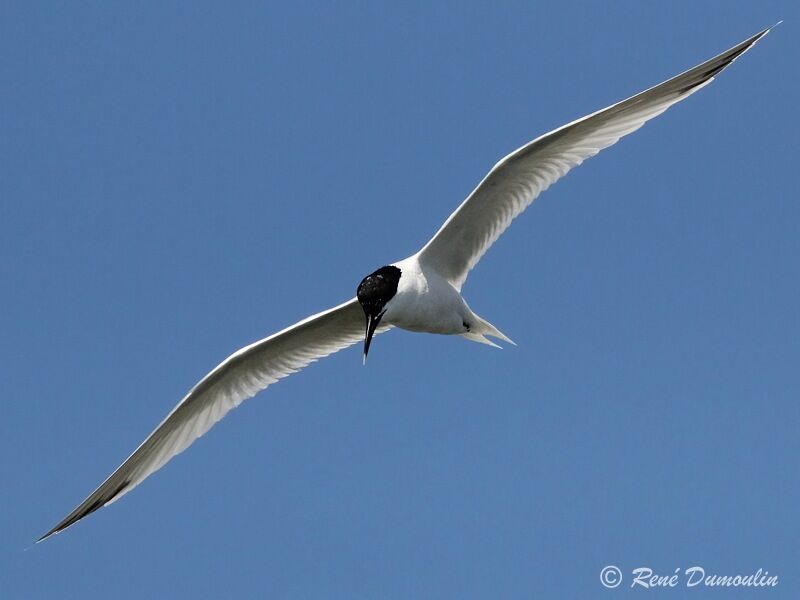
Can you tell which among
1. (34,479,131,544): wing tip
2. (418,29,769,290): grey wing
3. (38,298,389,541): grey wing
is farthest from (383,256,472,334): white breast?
(34,479,131,544): wing tip

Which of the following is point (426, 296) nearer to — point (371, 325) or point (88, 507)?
point (371, 325)

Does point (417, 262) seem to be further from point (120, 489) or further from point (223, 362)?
point (120, 489)

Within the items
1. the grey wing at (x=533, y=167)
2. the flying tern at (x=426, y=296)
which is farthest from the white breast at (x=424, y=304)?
the grey wing at (x=533, y=167)

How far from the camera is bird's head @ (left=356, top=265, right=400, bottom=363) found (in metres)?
11.5

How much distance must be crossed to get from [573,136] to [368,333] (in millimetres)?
2700

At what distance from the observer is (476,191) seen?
38.8 ft

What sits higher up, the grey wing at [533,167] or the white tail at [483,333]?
the grey wing at [533,167]

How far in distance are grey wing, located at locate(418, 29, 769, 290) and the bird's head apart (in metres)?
0.70

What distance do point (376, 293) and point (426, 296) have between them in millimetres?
603

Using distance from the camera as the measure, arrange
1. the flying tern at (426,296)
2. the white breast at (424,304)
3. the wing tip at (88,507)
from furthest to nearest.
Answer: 1. the wing tip at (88,507)
2. the white breast at (424,304)
3. the flying tern at (426,296)

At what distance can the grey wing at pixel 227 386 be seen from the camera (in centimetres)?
1288

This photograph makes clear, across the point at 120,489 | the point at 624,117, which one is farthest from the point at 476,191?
the point at 120,489

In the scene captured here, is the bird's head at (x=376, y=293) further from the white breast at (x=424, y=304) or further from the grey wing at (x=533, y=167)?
the grey wing at (x=533, y=167)

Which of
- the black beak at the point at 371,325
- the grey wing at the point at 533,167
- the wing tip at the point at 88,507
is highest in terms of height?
the grey wing at the point at 533,167
